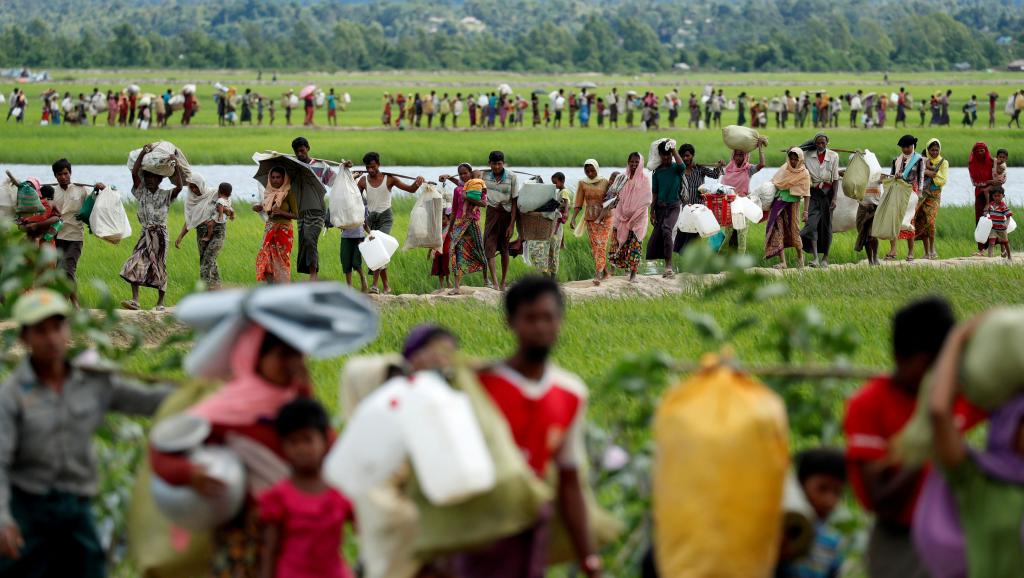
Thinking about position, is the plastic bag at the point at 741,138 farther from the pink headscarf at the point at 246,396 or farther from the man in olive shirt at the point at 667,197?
the pink headscarf at the point at 246,396

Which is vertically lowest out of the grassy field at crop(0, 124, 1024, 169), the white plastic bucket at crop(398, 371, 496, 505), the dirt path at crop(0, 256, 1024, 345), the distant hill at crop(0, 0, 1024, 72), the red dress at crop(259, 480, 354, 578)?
the dirt path at crop(0, 256, 1024, 345)

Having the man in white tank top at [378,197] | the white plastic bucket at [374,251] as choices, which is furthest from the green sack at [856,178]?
the white plastic bucket at [374,251]

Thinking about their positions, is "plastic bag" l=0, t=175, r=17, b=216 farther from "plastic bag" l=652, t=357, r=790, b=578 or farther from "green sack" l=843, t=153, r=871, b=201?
"plastic bag" l=652, t=357, r=790, b=578

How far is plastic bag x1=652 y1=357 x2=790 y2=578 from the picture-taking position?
12.9 ft

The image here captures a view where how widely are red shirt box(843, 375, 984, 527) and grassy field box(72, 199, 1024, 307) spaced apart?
385 inches

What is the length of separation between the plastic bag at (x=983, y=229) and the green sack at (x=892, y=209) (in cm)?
97

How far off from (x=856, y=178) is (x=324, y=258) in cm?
537

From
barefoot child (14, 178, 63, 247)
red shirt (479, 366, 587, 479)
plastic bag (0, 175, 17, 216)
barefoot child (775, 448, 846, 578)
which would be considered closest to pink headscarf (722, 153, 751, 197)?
barefoot child (14, 178, 63, 247)

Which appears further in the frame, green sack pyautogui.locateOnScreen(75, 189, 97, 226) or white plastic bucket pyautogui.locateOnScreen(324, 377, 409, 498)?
green sack pyautogui.locateOnScreen(75, 189, 97, 226)

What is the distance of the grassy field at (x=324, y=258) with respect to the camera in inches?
567

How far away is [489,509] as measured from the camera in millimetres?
3867

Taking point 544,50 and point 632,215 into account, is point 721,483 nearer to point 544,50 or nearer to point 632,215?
point 632,215

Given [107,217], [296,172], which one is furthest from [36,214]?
[296,172]

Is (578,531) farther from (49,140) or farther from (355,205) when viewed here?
(49,140)
